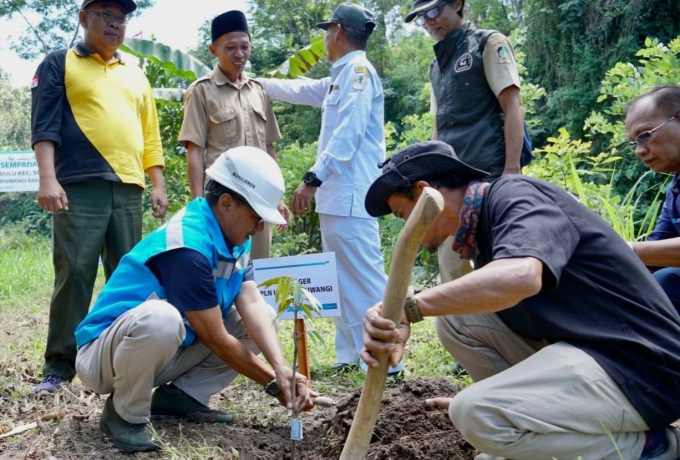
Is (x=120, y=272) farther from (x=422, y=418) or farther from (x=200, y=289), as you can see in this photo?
(x=422, y=418)

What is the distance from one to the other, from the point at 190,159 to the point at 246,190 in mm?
1631

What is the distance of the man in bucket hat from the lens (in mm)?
2393

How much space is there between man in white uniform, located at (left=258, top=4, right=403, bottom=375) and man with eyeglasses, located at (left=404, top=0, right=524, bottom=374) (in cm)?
48

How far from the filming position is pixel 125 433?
10.4 feet

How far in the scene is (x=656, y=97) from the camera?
3.22 metres

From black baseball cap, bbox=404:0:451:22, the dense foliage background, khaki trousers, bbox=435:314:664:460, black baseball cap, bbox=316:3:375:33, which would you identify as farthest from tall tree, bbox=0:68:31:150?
khaki trousers, bbox=435:314:664:460

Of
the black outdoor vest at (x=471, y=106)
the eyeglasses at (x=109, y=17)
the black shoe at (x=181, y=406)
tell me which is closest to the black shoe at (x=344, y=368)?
the black shoe at (x=181, y=406)

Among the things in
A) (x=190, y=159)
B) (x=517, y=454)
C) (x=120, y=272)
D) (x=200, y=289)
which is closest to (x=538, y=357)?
(x=517, y=454)

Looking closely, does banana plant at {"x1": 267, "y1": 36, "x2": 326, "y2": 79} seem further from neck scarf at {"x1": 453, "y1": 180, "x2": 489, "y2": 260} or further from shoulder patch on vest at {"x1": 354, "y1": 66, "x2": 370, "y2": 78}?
neck scarf at {"x1": 453, "y1": 180, "x2": 489, "y2": 260}

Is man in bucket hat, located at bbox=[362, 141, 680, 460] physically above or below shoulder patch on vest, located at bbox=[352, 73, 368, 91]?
below

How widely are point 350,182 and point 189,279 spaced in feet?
5.53

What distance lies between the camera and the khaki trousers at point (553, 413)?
7.94 ft

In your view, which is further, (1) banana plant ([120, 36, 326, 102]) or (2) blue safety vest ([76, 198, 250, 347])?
(1) banana plant ([120, 36, 326, 102])

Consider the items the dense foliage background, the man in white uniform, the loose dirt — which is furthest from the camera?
the dense foliage background
